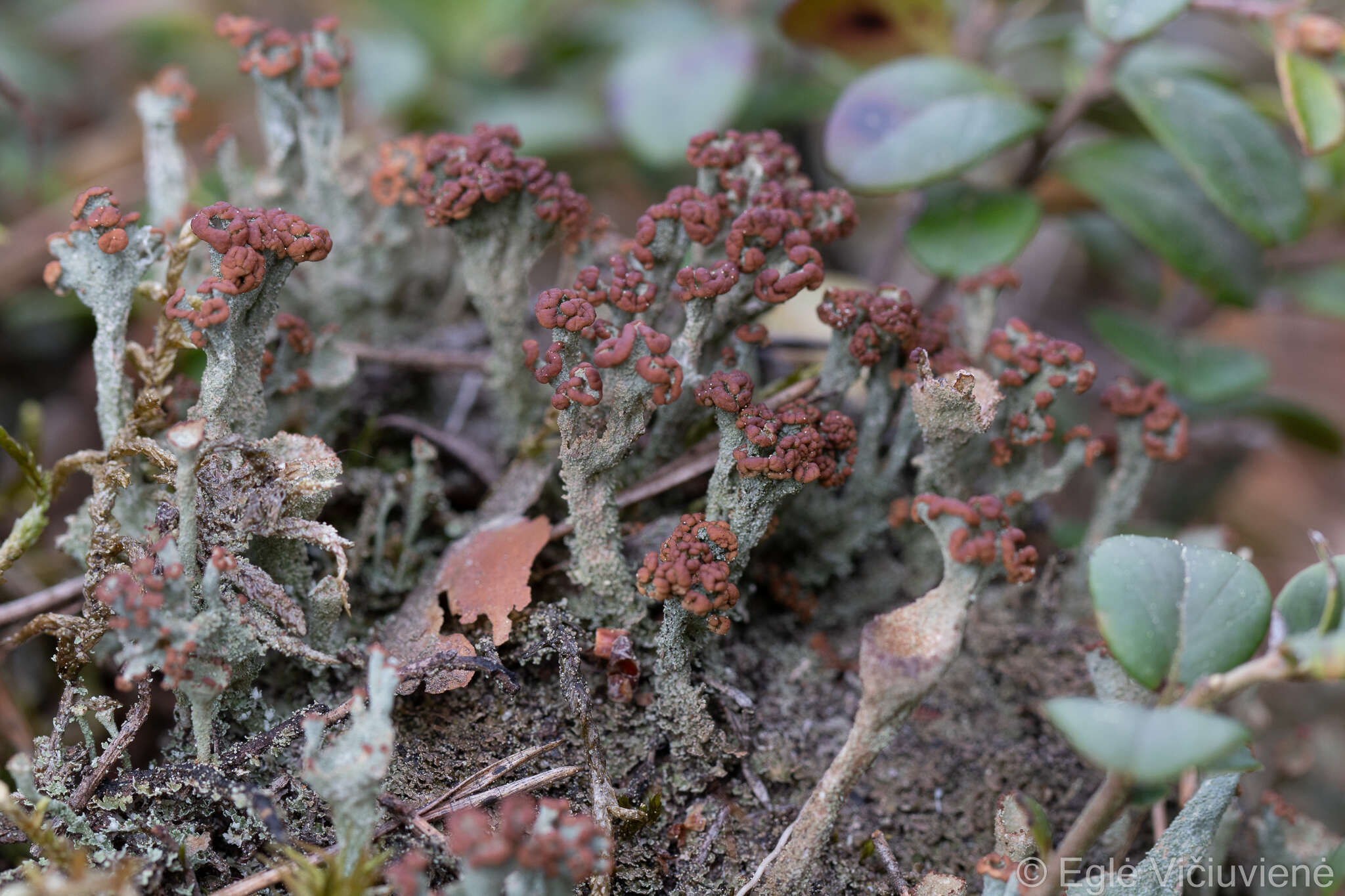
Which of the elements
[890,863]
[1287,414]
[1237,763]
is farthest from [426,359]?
[1287,414]

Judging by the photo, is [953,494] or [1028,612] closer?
[953,494]

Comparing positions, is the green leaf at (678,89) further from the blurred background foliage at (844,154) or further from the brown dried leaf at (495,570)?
the brown dried leaf at (495,570)

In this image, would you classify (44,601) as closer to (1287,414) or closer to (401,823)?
(401,823)

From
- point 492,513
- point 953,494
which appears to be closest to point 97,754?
point 492,513

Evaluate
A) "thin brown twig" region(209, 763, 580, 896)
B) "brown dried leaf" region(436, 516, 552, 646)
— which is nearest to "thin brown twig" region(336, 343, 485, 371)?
"brown dried leaf" region(436, 516, 552, 646)

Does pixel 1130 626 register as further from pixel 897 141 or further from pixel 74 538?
pixel 74 538
